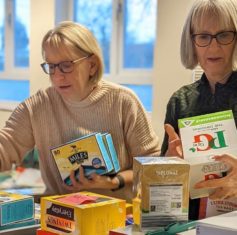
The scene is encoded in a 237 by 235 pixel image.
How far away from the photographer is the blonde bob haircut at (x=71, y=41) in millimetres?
1736


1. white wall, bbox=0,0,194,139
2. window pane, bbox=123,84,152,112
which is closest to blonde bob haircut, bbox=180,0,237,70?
white wall, bbox=0,0,194,139

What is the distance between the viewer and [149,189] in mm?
1062

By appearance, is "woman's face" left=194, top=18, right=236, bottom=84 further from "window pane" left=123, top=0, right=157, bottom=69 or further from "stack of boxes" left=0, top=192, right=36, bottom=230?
"window pane" left=123, top=0, right=157, bottom=69

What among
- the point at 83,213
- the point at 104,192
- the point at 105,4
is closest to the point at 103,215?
the point at 83,213

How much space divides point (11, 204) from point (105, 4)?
8.51 feet

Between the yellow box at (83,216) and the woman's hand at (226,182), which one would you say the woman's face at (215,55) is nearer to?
the woman's hand at (226,182)

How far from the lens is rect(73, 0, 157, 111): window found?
3.36m

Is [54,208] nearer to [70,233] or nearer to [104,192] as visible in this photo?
[70,233]

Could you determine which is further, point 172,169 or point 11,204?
point 11,204

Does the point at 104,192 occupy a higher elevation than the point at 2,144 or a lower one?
lower

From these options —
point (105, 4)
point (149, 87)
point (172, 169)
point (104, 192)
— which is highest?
point (105, 4)

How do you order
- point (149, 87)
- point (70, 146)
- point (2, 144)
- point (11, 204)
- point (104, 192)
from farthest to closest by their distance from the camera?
point (149, 87) < point (2, 144) < point (104, 192) < point (70, 146) < point (11, 204)

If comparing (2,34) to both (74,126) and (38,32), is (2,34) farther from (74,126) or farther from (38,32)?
(74,126)

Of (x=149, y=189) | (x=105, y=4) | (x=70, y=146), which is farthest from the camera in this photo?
(x=105, y=4)
